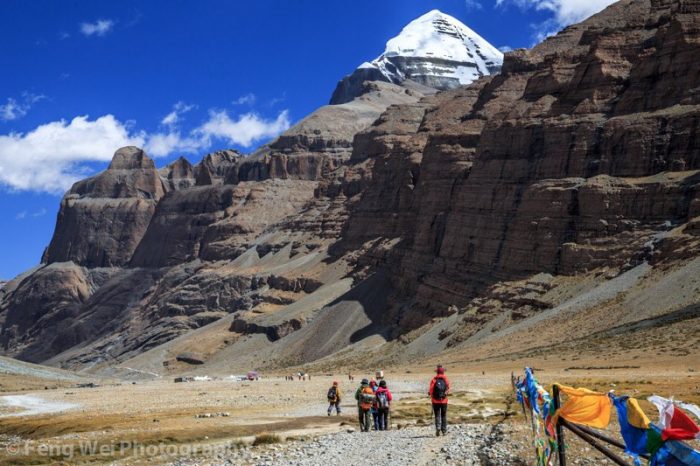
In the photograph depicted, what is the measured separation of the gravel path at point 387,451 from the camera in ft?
55.5

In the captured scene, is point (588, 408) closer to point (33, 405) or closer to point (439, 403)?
point (439, 403)

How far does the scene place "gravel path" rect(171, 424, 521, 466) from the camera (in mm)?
16922

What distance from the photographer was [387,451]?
18219 mm

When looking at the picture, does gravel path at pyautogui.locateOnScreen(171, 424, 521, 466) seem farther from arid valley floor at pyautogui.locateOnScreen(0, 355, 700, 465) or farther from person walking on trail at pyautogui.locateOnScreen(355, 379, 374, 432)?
person walking on trail at pyautogui.locateOnScreen(355, 379, 374, 432)

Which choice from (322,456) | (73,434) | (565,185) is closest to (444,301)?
(565,185)

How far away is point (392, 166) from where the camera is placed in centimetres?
14662

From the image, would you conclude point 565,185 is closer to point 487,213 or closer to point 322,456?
point 487,213

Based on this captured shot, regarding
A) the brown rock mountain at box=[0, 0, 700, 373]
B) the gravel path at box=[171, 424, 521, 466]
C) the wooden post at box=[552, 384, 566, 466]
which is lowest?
the gravel path at box=[171, 424, 521, 466]

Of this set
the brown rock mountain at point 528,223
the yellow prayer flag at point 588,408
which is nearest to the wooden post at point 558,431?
the yellow prayer flag at point 588,408

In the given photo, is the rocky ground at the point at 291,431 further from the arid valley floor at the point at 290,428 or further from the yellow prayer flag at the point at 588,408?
the yellow prayer flag at the point at 588,408

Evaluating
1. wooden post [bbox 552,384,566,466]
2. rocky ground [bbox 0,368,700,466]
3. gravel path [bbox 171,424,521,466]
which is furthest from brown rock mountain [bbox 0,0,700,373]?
wooden post [bbox 552,384,566,466]

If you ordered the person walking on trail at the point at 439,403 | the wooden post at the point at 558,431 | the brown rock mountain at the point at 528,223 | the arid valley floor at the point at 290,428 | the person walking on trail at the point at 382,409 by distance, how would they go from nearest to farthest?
the wooden post at the point at 558,431 → the arid valley floor at the point at 290,428 → the person walking on trail at the point at 439,403 → the person walking on trail at the point at 382,409 → the brown rock mountain at the point at 528,223

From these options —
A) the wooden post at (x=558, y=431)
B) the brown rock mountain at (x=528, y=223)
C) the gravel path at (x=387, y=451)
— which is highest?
the brown rock mountain at (x=528, y=223)

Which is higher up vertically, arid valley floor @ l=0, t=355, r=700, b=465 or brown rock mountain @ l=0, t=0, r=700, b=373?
brown rock mountain @ l=0, t=0, r=700, b=373
